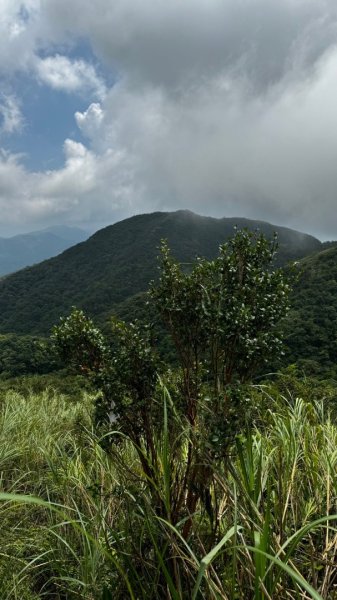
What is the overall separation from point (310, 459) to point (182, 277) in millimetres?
1733

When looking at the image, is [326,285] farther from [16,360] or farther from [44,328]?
[44,328]

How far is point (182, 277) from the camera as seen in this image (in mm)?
3076

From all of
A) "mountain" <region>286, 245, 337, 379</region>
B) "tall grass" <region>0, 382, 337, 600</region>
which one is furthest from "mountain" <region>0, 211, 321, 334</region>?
"tall grass" <region>0, 382, 337, 600</region>

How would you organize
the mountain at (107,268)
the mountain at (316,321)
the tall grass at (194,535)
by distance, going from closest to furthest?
the tall grass at (194,535) < the mountain at (316,321) < the mountain at (107,268)

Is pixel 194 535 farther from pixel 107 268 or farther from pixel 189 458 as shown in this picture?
pixel 107 268

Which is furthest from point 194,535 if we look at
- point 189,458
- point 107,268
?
point 107,268

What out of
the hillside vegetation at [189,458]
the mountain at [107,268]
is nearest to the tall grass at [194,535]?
the hillside vegetation at [189,458]

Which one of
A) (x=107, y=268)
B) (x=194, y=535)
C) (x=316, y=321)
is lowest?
(x=194, y=535)

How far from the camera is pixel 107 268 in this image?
114 m

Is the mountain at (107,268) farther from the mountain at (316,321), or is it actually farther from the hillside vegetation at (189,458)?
the hillside vegetation at (189,458)

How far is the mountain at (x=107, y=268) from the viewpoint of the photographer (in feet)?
288

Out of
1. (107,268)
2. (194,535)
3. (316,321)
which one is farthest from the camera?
(107,268)

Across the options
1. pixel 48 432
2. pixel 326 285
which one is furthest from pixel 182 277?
pixel 326 285

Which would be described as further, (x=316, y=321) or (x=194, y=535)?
(x=316, y=321)
